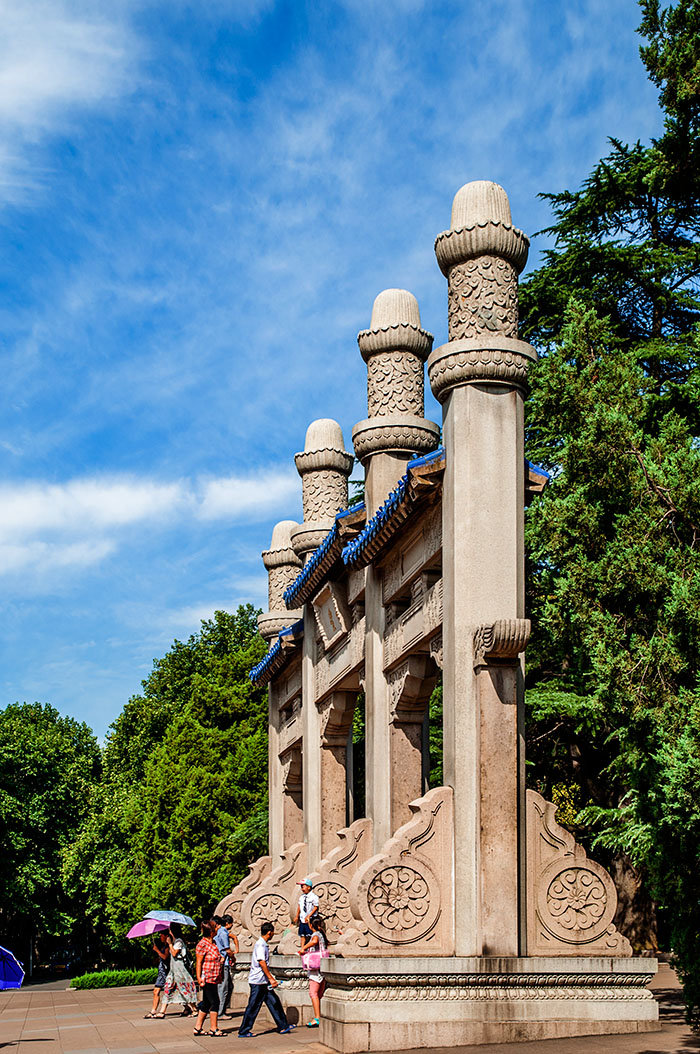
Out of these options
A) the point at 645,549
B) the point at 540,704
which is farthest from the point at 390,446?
the point at 645,549

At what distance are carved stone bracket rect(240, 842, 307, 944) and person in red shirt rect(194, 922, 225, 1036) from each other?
4.05 meters

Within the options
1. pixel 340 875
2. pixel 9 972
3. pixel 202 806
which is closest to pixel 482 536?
pixel 340 875

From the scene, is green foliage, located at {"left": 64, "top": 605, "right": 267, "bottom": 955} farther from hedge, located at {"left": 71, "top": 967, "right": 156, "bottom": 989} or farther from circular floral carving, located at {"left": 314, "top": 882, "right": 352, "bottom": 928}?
circular floral carving, located at {"left": 314, "top": 882, "right": 352, "bottom": 928}

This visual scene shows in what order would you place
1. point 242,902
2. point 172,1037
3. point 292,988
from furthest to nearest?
point 242,902 → point 292,988 → point 172,1037

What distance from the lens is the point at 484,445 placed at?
13.3 metres

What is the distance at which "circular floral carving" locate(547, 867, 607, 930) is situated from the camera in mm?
12609

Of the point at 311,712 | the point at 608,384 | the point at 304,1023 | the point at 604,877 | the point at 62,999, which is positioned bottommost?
the point at 62,999

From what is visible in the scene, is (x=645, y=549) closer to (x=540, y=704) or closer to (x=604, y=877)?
(x=604, y=877)

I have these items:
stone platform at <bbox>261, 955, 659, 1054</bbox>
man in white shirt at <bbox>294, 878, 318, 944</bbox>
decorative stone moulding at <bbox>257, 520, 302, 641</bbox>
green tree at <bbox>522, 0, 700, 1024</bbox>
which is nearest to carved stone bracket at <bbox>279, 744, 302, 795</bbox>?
decorative stone moulding at <bbox>257, 520, 302, 641</bbox>

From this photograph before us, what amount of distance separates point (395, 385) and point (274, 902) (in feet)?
29.8

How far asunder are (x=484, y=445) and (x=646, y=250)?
42.8ft

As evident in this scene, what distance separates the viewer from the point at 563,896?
41.5 ft

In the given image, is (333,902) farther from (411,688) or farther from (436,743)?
(436,743)

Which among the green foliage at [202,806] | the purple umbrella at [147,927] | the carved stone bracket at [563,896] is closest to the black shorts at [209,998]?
the carved stone bracket at [563,896]
